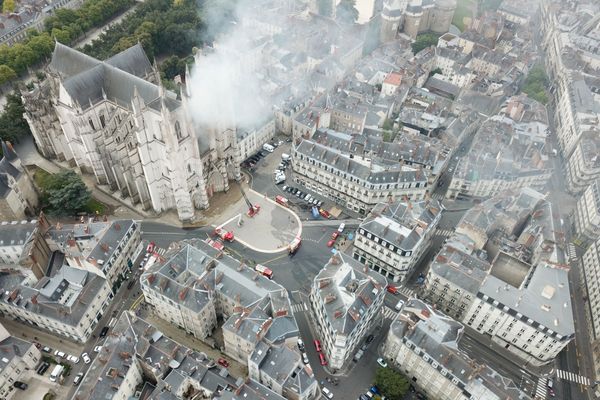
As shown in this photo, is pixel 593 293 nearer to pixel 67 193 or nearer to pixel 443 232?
pixel 443 232

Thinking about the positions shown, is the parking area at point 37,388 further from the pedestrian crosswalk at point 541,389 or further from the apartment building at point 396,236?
the pedestrian crosswalk at point 541,389

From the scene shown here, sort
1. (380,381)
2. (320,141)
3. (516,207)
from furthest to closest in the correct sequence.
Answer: (320,141) → (516,207) → (380,381)

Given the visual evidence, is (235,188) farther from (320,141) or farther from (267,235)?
(320,141)

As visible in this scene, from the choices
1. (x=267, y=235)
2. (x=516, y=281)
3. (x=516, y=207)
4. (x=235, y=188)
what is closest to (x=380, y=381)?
(x=516, y=281)

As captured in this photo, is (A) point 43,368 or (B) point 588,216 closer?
(A) point 43,368

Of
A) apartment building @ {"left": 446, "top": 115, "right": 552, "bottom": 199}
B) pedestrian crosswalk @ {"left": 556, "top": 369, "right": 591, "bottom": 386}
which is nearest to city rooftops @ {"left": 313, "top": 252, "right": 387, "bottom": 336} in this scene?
pedestrian crosswalk @ {"left": 556, "top": 369, "right": 591, "bottom": 386}

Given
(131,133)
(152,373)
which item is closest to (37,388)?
(152,373)

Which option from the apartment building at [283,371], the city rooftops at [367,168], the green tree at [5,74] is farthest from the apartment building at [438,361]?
the green tree at [5,74]

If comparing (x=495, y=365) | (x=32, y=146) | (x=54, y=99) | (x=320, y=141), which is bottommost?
(x=495, y=365)
